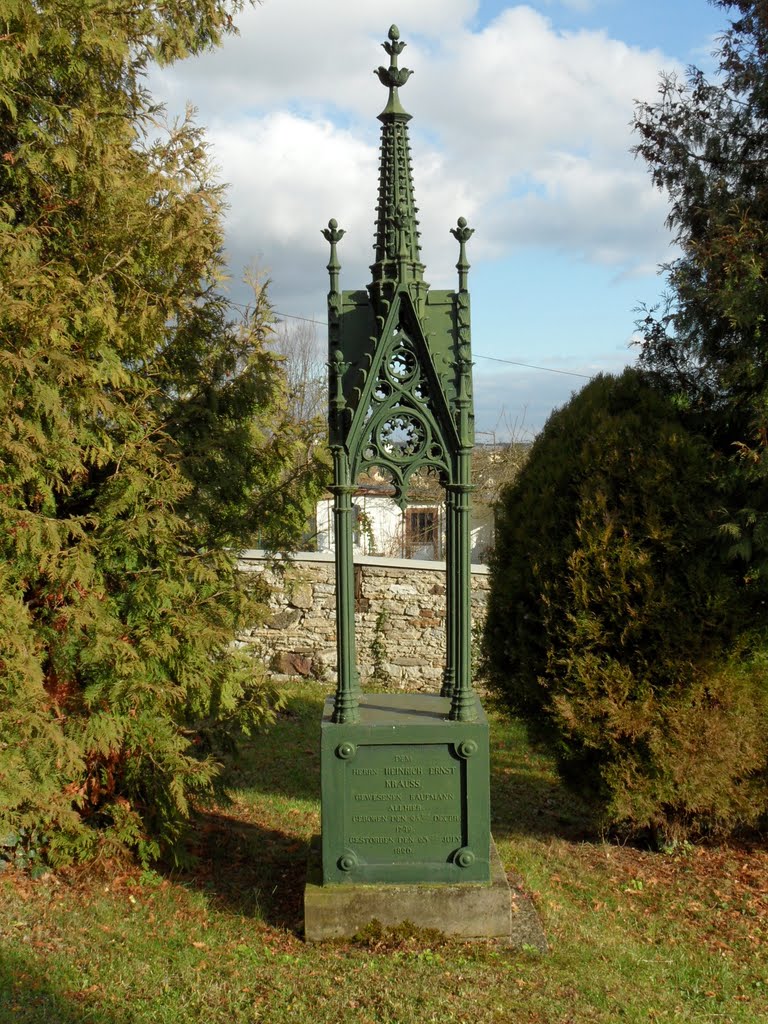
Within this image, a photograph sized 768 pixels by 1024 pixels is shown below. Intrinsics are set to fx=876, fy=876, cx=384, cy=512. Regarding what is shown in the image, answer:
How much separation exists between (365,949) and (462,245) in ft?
13.0

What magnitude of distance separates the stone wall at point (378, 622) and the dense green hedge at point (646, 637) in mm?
A: 6220

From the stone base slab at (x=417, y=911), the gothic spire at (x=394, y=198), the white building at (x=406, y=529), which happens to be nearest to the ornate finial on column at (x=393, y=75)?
the gothic spire at (x=394, y=198)

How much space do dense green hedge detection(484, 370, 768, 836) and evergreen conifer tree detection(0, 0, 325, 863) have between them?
2.19 meters

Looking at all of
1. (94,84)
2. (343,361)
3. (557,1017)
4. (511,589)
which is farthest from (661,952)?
(94,84)

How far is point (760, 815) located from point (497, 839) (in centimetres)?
196

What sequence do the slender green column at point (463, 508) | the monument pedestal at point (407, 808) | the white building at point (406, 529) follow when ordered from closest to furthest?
1. the monument pedestal at point (407, 808)
2. the slender green column at point (463, 508)
3. the white building at point (406, 529)

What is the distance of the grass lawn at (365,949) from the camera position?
4020 millimetres

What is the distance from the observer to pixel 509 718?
690 cm

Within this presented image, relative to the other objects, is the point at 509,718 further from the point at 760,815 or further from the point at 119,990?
the point at 119,990

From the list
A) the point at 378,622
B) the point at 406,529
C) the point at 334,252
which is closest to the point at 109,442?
the point at 334,252

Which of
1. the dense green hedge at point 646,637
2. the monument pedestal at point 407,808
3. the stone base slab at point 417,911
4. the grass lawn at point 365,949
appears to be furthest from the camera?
the dense green hedge at point 646,637

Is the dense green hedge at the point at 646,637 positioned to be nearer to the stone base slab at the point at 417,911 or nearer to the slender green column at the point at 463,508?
the slender green column at the point at 463,508

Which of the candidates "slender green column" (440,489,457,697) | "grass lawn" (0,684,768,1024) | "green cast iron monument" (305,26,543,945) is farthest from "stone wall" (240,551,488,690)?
"green cast iron monument" (305,26,543,945)

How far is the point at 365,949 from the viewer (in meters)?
4.63
